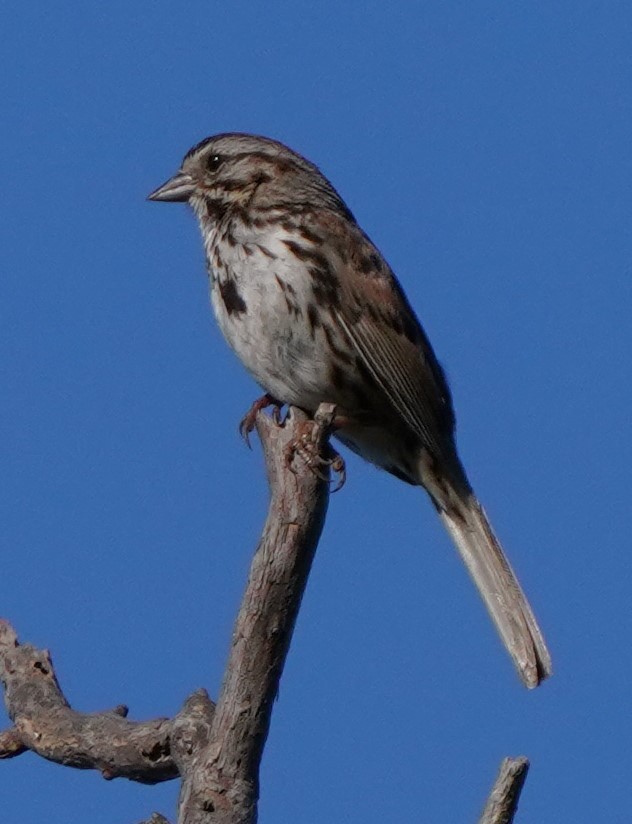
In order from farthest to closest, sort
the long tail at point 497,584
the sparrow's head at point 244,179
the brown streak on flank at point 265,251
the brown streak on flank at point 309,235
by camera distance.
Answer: the sparrow's head at point 244,179, the brown streak on flank at point 309,235, the brown streak on flank at point 265,251, the long tail at point 497,584

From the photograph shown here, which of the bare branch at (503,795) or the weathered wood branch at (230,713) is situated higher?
the weathered wood branch at (230,713)

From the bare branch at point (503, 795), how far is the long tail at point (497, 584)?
2.22m

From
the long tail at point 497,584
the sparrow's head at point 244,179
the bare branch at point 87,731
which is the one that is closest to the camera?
the bare branch at point 87,731

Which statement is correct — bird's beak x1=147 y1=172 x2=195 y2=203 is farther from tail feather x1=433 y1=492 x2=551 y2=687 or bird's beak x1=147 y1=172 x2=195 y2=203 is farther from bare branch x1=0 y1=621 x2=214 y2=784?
bare branch x1=0 y1=621 x2=214 y2=784

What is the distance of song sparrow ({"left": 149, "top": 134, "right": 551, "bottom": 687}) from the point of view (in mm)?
7262

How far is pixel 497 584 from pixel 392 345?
114cm

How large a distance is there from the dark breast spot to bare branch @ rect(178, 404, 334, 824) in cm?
147

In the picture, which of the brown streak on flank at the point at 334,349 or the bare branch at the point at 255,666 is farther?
the brown streak on flank at the point at 334,349

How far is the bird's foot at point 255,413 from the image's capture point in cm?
744

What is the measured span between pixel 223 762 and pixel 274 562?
67 centimetres

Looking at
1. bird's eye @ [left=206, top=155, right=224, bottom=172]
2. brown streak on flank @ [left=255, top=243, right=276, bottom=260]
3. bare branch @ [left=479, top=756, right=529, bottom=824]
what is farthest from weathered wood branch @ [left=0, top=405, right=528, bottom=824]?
bird's eye @ [left=206, top=155, right=224, bottom=172]

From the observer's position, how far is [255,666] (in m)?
5.75

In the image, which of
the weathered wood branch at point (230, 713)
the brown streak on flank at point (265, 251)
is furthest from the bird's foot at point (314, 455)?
the brown streak on flank at point (265, 251)

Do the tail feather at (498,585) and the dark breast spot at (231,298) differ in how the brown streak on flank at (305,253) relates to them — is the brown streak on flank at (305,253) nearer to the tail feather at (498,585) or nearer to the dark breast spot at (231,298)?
the dark breast spot at (231,298)
